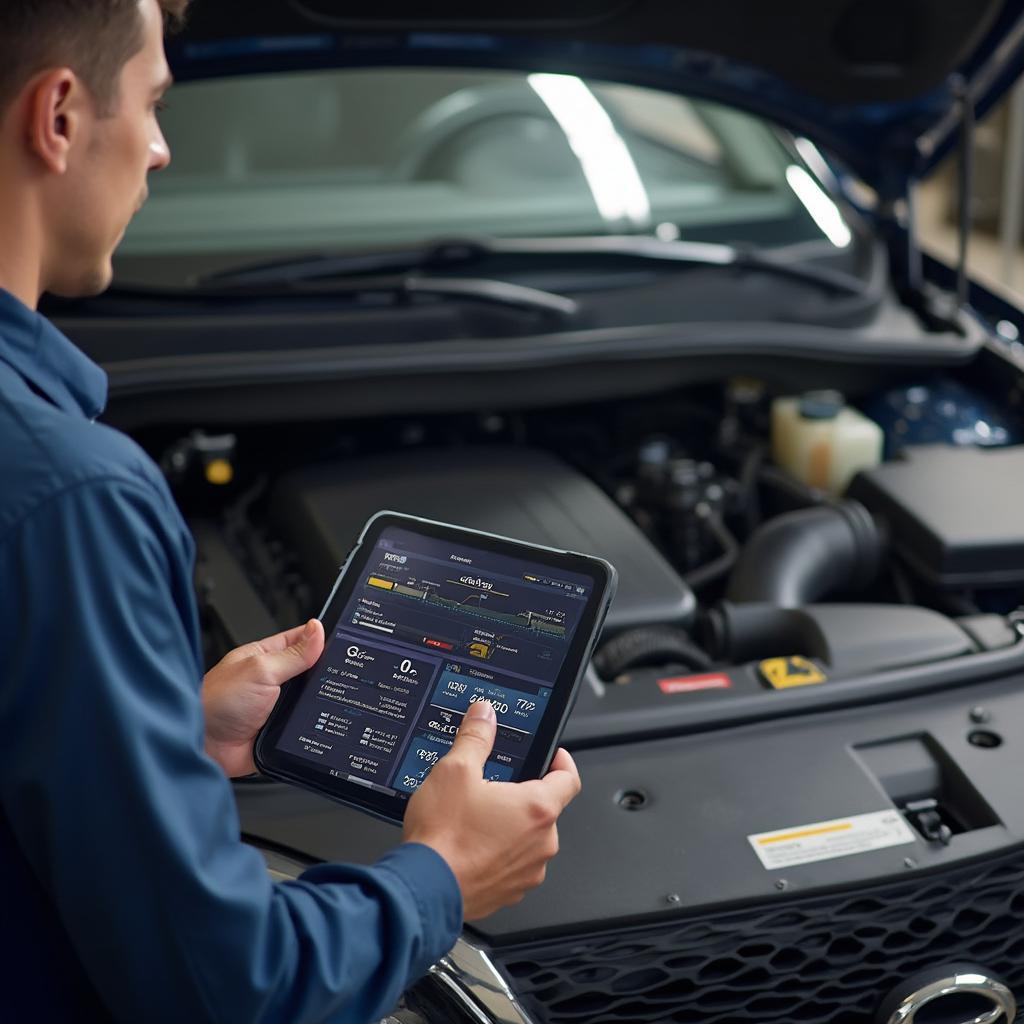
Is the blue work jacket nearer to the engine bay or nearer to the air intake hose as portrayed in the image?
the engine bay

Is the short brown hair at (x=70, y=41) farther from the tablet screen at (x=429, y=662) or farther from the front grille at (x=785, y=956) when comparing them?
the front grille at (x=785, y=956)

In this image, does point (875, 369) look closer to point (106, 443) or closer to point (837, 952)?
point (837, 952)

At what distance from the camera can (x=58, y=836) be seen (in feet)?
2.13

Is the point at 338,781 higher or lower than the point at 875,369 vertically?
lower

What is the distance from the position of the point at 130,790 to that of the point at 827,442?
125 cm

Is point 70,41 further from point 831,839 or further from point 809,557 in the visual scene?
point 809,557

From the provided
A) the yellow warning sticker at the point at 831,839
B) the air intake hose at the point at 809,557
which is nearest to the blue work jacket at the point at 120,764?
the yellow warning sticker at the point at 831,839

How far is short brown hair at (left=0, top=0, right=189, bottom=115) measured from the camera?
69cm

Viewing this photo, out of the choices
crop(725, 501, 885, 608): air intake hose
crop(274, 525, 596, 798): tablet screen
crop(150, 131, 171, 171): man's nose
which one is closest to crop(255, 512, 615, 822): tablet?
crop(274, 525, 596, 798): tablet screen

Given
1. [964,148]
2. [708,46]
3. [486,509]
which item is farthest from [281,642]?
[964,148]

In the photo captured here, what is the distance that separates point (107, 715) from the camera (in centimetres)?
63

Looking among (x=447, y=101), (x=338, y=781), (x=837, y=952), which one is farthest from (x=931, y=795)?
(x=447, y=101)

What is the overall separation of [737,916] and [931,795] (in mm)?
257

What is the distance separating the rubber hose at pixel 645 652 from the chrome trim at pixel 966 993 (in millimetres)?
381
